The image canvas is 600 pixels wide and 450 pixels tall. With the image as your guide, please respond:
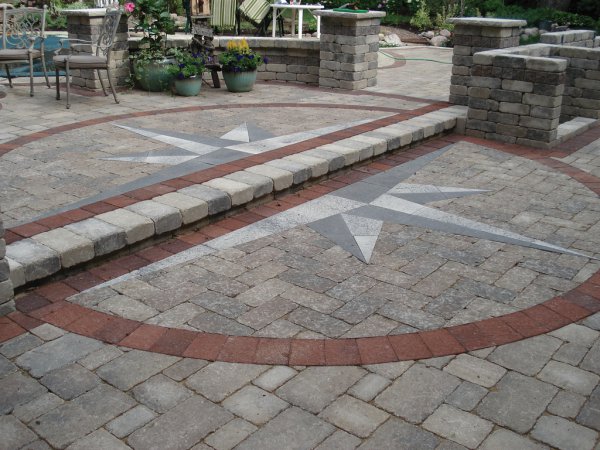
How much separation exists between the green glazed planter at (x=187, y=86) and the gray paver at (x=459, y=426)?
6826 millimetres

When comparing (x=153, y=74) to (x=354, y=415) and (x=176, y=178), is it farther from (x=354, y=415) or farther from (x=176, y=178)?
(x=354, y=415)

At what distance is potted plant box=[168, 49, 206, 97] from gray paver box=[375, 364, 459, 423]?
6.48m

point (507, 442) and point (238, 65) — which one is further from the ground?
point (238, 65)

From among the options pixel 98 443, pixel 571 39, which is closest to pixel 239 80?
pixel 571 39

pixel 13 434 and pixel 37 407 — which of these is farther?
pixel 37 407

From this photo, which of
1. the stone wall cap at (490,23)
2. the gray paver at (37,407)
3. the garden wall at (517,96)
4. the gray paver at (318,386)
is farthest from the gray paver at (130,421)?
the stone wall cap at (490,23)

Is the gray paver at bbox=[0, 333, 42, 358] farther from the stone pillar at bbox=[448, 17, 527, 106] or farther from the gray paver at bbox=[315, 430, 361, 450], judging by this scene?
the stone pillar at bbox=[448, 17, 527, 106]

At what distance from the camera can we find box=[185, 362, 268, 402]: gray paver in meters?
2.84

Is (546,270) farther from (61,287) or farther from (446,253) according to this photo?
(61,287)

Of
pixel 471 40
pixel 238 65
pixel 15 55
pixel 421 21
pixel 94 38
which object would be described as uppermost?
pixel 421 21

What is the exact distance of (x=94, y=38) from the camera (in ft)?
28.2

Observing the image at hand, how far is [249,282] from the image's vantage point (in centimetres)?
384

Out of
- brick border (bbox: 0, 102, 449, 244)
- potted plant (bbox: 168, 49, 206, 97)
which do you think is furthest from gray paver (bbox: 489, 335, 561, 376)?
potted plant (bbox: 168, 49, 206, 97)

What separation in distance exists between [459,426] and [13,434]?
174 centimetres
